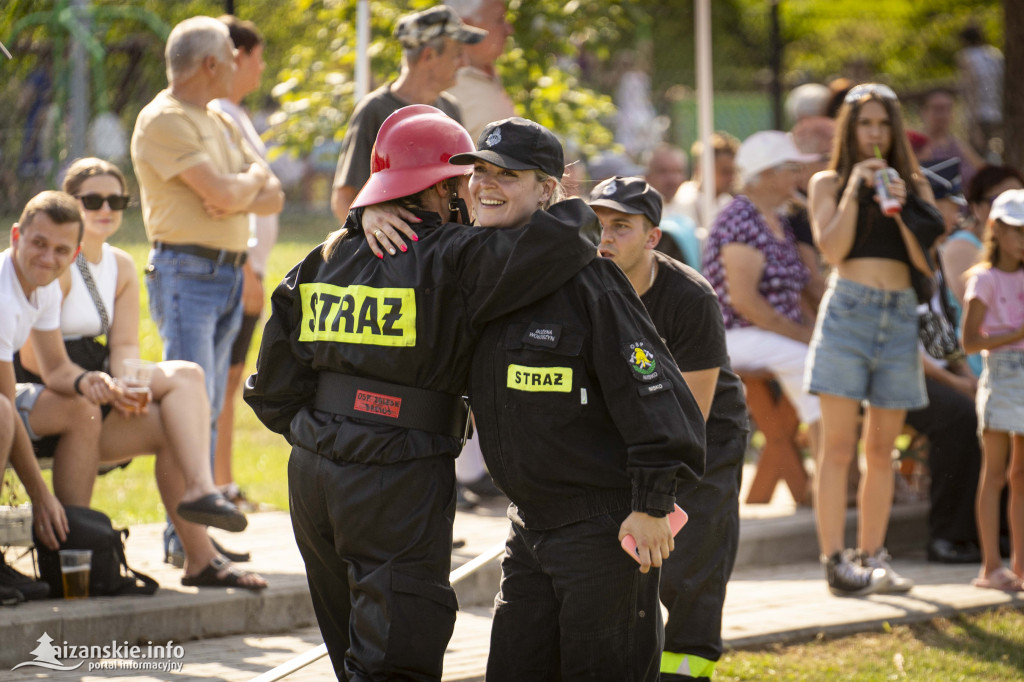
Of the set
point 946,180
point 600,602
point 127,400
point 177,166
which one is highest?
point 946,180

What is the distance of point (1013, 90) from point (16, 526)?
29.2 feet

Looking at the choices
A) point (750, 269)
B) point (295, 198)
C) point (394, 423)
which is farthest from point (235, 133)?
point (295, 198)

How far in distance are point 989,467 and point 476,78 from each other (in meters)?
3.33

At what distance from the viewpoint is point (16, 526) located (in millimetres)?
4891

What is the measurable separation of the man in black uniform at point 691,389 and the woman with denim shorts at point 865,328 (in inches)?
76.6

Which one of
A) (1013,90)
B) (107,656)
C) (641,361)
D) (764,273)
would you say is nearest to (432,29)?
(764,273)

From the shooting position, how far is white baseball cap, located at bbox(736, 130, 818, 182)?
735 cm

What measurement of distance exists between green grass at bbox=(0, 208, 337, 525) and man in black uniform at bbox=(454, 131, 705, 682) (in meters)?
2.82

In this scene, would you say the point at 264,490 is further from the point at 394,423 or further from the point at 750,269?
the point at 394,423

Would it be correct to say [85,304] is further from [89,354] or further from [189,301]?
[189,301]

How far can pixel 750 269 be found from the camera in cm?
714

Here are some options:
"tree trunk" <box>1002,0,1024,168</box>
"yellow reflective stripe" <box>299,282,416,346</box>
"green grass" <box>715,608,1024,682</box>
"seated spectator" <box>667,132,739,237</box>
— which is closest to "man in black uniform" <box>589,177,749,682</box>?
"green grass" <box>715,608,1024,682</box>

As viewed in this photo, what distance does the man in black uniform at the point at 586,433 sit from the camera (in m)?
→ 3.19

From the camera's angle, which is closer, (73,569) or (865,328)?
(73,569)
